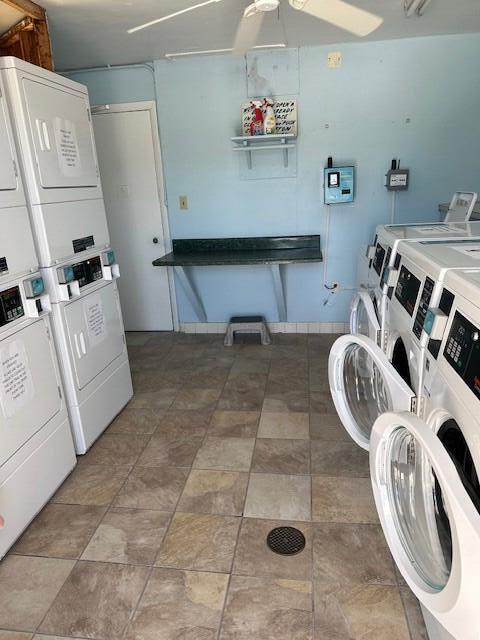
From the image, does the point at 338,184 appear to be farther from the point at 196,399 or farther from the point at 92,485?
the point at 92,485

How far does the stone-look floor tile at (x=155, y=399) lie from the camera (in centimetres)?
295

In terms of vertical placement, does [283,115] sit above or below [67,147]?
above

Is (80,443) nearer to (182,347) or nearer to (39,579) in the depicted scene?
(39,579)

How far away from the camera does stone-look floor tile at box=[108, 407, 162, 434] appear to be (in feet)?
8.82

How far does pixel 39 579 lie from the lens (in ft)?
5.56

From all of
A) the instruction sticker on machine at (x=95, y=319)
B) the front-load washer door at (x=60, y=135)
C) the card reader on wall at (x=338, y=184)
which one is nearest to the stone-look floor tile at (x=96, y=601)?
the instruction sticker on machine at (x=95, y=319)

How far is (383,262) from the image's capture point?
2.18m

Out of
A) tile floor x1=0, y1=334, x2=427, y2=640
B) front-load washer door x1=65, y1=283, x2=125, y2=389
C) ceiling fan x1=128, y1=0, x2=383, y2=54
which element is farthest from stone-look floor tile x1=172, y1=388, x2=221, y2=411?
ceiling fan x1=128, y1=0, x2=383, y2=54

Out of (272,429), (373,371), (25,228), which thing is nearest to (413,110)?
(373,371)

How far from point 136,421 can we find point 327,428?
119 centimetres

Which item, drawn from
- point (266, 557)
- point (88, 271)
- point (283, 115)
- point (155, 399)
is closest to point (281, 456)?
point (266, 557)

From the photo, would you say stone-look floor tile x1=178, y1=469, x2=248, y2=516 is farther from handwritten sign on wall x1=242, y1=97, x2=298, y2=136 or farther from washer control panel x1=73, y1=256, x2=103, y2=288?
handwritten sign on wall x1=242, y1=97, x2=298, y2=136

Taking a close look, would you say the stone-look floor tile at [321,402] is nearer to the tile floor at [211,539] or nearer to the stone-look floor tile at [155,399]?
the tile floor at [211,539]

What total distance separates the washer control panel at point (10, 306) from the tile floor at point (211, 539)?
93 centimetres
